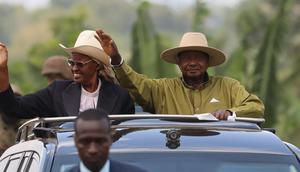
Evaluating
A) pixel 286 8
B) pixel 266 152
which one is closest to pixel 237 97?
pixel 266 152

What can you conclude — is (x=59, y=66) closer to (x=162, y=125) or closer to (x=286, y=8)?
(x=162, y=125)

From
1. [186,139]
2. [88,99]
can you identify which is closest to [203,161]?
[186,139]

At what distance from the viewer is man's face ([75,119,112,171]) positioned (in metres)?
5.39

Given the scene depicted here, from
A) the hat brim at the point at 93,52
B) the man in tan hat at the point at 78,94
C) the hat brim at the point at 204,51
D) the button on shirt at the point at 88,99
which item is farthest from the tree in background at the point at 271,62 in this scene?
the button on shirt at the point at 88,99

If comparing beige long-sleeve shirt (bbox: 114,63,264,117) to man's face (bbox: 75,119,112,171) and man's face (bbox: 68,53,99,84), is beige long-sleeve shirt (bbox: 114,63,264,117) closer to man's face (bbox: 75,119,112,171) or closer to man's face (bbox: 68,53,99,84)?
man's face (bbox: 68,53,99,84)

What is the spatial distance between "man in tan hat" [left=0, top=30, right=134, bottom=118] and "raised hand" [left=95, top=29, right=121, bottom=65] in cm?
10

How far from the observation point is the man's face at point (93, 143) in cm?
539

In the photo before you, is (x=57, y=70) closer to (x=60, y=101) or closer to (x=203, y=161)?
(x=60, y=101)

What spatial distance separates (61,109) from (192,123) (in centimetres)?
141

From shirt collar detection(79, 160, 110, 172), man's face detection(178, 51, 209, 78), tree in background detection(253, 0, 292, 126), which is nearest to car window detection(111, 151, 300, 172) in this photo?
shirt collar detection(79, 160, 110, 172)

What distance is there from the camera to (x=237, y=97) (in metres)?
8.14

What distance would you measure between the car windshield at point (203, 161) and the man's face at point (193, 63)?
2.30m

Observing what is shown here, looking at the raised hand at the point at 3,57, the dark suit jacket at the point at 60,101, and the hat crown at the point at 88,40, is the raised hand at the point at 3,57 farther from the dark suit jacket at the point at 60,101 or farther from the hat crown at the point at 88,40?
the hat crown at the point at 88,40

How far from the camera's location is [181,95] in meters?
8.24
